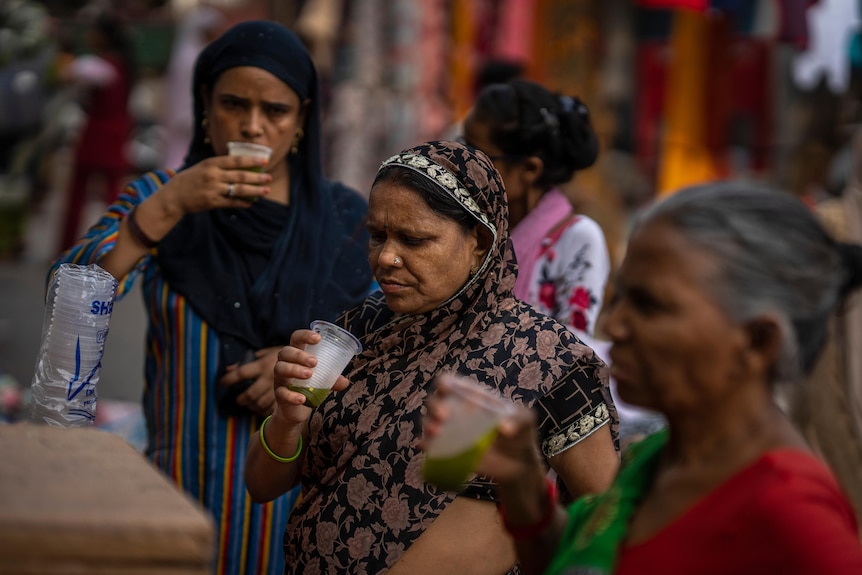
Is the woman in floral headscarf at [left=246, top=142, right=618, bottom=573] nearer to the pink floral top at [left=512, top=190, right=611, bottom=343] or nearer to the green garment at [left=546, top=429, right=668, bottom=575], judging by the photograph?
the green garment at [left=546, top=429, right=668, bottom=575]

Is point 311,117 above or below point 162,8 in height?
above

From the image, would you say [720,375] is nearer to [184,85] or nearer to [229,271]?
[229,271]

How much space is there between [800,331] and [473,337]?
0.98 m

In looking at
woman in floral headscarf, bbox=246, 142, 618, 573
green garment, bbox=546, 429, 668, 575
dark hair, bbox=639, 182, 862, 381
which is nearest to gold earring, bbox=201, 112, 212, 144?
woman in floral headscarf, bbox=246, 142, 618, 573

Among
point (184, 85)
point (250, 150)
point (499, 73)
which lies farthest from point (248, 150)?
point (184, 85)

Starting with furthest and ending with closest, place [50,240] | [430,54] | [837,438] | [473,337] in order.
→ [50,240] → [430,54] → [837,438] → [473,337]

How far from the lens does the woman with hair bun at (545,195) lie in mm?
3770

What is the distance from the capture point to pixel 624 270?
1.75m

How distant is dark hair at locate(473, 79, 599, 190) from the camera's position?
3.88 m

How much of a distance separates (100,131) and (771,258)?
8.96 m

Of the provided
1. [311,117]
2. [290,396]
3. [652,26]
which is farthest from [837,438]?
[652,26]

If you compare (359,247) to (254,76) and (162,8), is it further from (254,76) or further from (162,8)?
(162,8)

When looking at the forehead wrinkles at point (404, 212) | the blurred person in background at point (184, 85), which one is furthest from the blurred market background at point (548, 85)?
the forehead wrinkles at point (404, 212)

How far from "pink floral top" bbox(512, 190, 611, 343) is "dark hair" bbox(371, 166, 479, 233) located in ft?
4.03
